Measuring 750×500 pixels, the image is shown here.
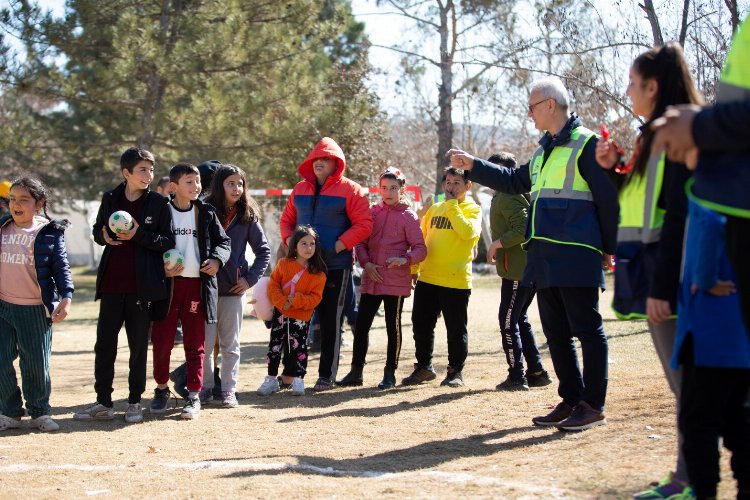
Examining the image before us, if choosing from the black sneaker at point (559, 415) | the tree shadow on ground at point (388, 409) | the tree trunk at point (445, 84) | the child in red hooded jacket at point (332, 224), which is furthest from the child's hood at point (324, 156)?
the tree trunk at point (445, 84)

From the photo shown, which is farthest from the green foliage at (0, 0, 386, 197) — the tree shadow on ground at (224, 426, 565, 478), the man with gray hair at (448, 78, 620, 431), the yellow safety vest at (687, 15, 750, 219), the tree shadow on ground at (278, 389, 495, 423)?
the yellow safety vest at (687, 15, 750, 219)

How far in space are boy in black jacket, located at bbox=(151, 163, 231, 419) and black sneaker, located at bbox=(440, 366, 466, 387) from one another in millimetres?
2193

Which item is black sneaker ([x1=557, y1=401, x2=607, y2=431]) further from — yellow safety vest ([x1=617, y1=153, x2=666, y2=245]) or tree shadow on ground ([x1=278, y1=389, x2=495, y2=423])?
yellow safety vest ([x1=617, y1=153, x2=666, y2=245])

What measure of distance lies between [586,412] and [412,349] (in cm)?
560

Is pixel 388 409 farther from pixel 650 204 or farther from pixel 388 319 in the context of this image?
pixel 650 204

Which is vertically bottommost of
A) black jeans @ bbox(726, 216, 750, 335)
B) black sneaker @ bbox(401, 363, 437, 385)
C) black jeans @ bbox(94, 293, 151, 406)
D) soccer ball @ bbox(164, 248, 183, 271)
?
black sneaker @ bbox(401, 363, 437, 385)

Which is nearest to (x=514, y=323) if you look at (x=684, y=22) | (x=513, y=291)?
(x=513, y=291)

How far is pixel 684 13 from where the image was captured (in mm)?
9406

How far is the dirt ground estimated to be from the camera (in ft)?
15.5

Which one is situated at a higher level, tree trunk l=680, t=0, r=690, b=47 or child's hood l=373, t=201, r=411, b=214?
tree trunk l=680, t=0, r=690, b=47

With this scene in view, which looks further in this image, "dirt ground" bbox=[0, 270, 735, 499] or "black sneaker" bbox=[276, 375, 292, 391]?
"black sneaker" bbox=[276, 375, 292, 391]

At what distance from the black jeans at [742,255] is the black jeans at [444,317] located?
465 centimetres

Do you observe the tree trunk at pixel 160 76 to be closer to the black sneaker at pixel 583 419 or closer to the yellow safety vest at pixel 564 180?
the yellow safety vest at pixel 564 180

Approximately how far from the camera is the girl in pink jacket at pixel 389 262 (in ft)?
27.0
